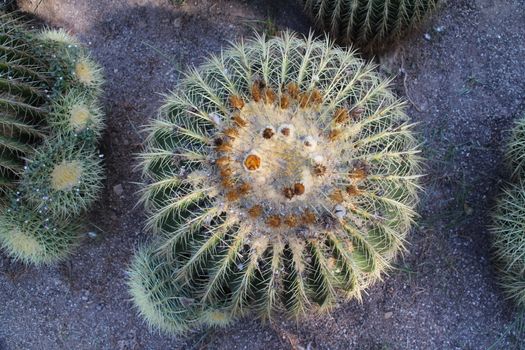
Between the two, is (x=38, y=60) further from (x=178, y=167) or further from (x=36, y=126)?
(x=178, y=167)

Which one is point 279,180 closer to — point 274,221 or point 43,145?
point 274,221

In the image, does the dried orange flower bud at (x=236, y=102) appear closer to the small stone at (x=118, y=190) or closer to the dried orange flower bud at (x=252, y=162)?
the dried orange flower bud at (x=252, y=162)

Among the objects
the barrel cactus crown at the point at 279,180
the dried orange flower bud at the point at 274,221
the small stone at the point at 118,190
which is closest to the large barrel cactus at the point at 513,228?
the barrel cactus crown at the point at 279,180

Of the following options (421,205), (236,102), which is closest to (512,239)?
(421,205)

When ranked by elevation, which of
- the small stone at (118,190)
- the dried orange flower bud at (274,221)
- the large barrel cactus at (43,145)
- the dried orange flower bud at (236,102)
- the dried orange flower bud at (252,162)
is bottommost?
the small stone at (118,190)

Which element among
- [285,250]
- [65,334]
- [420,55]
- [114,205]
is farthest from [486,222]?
[65,334]
